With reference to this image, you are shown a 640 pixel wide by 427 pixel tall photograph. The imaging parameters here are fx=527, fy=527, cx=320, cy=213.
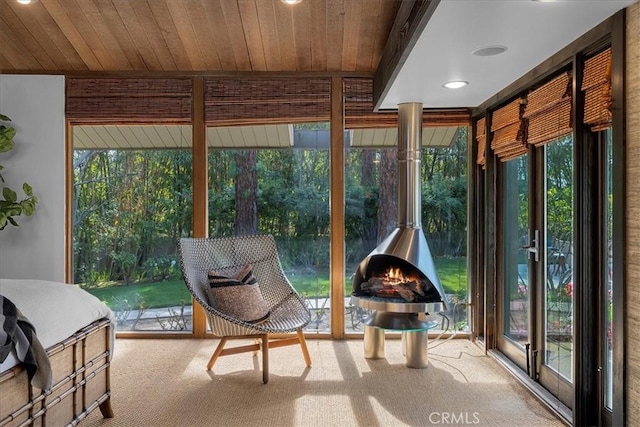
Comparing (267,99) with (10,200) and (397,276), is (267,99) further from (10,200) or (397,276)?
(10,200)

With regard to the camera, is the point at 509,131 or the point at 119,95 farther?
the point at 119,95

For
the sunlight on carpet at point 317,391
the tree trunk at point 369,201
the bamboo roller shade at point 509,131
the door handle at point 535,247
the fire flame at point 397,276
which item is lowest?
the sunlight on carpet at point 317,391

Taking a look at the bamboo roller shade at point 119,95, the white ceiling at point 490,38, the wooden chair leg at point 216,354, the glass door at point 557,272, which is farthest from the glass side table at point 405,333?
the bamboo roller shade at point 119,95

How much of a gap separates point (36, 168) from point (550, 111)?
3.97 meters

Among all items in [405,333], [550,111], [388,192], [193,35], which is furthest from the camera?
[388,192]

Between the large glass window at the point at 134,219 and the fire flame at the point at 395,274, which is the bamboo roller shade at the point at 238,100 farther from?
the fire flame at the point at 395,274

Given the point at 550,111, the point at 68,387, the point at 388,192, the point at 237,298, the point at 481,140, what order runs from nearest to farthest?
the point at 68,387 < the point at 550,111 < the point at 237,298 < the point at 481,140 < the point at 388,192

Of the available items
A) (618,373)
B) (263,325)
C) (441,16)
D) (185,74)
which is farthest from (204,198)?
(618,373)

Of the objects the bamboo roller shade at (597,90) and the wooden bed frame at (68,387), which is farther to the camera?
the bamboo roller shade at (597,90)

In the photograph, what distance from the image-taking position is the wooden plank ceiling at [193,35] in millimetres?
3611

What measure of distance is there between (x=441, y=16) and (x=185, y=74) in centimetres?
281

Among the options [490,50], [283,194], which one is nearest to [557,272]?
[490,50]

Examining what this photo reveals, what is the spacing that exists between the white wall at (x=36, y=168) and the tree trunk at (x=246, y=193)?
1472 millimetres

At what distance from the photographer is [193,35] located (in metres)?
3.95
